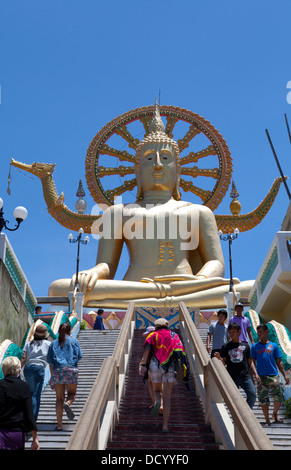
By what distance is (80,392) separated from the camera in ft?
27.3

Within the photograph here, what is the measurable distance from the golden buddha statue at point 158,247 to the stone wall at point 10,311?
14.1 ft

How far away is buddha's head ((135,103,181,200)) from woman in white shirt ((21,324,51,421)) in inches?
523

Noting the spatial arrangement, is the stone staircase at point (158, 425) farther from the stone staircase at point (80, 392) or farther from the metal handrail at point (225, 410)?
the stone staircase at point (80, 392)

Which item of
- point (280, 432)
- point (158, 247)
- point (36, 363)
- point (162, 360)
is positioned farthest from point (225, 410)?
point (158, 247)

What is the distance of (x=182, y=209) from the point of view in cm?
1988

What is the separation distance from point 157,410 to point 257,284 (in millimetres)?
7970

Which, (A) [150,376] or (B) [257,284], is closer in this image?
(A) [150,376]

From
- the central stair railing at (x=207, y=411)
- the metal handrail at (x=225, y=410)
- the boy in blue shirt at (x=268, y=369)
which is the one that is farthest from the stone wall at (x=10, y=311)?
the boy in blue shirt at (x=268, y=369)

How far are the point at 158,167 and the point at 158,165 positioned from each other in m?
0.06

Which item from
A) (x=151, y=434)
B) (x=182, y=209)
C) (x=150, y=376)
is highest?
(x=182, y=209)

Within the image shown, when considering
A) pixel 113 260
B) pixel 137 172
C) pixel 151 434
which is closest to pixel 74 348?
pixel 151 434

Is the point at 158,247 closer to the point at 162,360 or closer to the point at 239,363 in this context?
the point at 239,363
